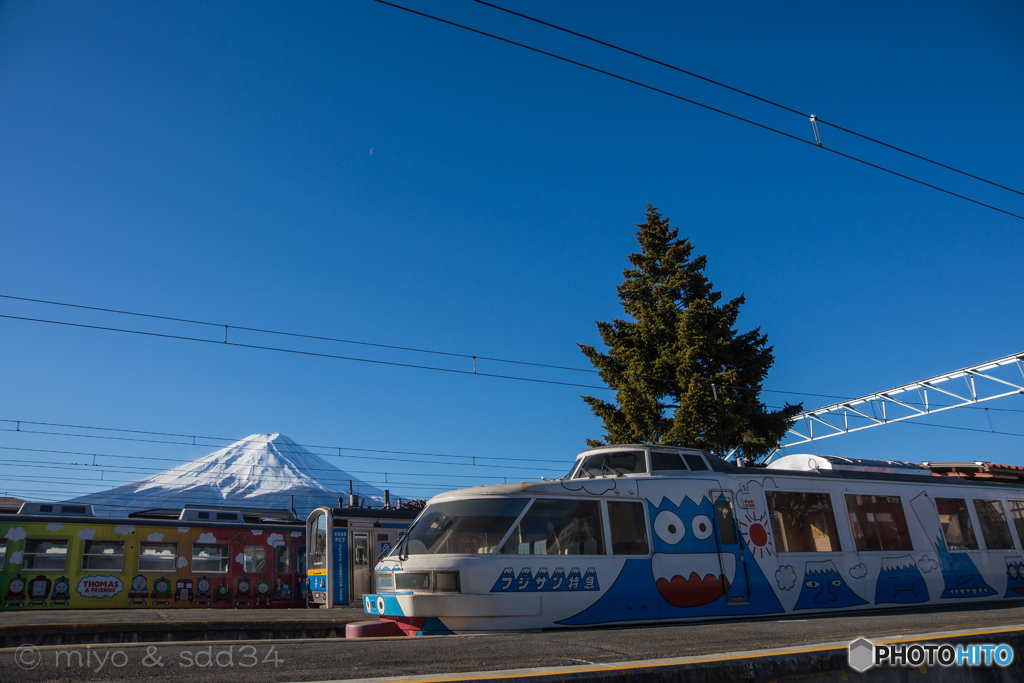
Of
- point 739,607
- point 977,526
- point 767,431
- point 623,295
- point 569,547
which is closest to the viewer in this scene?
point 569,547

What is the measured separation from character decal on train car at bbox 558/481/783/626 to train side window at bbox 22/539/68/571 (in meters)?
16.3

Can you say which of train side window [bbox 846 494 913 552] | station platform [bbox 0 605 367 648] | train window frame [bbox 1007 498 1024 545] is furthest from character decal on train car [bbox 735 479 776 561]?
station platform [bbox 0 605 367 648]

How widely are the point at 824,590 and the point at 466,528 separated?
645 cm

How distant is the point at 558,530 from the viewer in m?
8.89

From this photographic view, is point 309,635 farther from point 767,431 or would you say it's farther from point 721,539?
point 767,431

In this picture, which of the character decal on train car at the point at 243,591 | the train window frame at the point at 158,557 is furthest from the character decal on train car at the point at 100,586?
the character decal on train car at the point at 243,591

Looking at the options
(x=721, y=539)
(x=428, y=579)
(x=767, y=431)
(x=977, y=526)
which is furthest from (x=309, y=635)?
(x=767, y=431)

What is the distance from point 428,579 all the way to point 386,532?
42.8 ft

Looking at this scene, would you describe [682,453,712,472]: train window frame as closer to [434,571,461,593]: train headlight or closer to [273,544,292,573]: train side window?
[434,571,461,593]: train headlight

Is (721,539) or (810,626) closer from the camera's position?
(810,626)

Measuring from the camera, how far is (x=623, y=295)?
2575cm

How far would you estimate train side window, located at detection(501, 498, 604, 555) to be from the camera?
862 cm

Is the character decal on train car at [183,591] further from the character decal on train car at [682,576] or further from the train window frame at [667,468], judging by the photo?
the train window frame at [667,468]

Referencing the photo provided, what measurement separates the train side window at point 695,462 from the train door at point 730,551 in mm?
516
